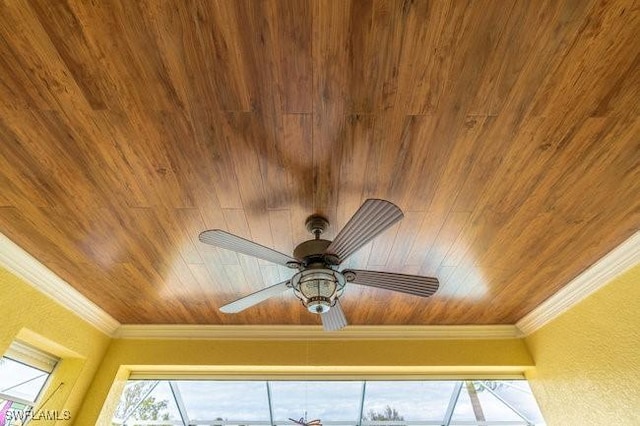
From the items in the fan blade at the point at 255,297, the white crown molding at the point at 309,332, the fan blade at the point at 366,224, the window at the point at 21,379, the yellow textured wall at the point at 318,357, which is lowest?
the window at the point at 21,379

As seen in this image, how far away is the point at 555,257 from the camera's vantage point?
6.28 feet

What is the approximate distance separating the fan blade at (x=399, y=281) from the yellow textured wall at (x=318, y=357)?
1523mm

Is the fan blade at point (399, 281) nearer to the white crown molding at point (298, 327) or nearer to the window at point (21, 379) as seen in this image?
the white crown molding at point (298, 327)

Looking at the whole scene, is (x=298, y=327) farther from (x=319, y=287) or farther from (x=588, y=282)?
(x=588, y=282)

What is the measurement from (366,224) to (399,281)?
1.26 ft

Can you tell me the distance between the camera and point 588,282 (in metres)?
2.06

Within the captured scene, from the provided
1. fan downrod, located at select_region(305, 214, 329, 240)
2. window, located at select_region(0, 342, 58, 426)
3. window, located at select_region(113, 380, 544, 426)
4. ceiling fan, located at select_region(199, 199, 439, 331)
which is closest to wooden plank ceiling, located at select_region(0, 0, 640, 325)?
fan downrod, located at select_region(305, 214, 329, 240)

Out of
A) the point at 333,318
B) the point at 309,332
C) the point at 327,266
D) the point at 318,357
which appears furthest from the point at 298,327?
the point at 327,266

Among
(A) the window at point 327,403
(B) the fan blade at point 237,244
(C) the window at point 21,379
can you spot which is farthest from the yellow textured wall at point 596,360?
(C) the window at point 21,379

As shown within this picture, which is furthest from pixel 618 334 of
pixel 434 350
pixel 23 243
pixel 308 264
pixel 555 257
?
pixel 23 243

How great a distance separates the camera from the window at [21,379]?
2137mm

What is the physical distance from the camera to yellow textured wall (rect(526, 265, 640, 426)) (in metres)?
1.81

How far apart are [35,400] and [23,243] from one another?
1.34 m

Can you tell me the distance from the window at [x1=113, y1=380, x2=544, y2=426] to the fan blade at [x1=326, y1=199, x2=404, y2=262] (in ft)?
6.86
